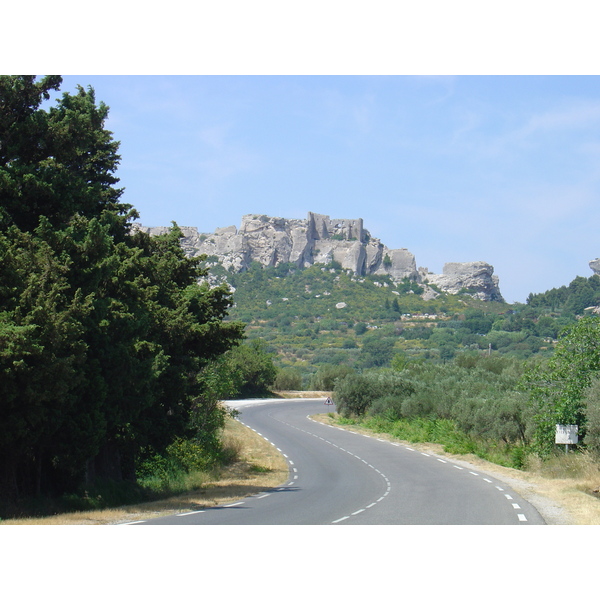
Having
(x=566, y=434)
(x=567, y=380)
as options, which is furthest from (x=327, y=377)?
(x=566, y=434)

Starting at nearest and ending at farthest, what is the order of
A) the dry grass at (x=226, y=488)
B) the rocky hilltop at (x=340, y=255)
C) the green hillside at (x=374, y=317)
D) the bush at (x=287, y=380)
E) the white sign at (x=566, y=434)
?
1. the dry grass at (x=226, y=488)
2. the white sign at (x=566, y=434)
3. the bush at (x=287, y=380)
4. the green hillside at (x=374, y=317)
5. the rocky hilltop at (x=340, y=255)

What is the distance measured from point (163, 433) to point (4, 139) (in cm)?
950

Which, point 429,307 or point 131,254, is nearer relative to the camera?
point 131,254

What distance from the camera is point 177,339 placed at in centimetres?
2259

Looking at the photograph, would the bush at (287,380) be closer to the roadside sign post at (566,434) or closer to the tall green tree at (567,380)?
the tall green tree at (567,380)

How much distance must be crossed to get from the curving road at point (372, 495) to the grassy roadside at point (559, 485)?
59 cm

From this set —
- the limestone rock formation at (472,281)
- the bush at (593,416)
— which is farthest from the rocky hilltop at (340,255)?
the bush at (593,416)

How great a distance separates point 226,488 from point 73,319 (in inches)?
415

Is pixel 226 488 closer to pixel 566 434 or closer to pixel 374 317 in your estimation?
pixel 566 434

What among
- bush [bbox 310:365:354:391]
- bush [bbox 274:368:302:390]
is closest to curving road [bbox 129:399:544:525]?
bush [bbox 310:365:354:391]

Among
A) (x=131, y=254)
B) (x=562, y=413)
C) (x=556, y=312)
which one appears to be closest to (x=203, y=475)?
(x=131, y=254)

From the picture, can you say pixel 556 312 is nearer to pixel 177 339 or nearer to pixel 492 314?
pixel 492 314

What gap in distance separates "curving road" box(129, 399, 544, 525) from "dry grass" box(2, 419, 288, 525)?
26.2 inches

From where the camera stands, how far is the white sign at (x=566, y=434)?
81.6ft
